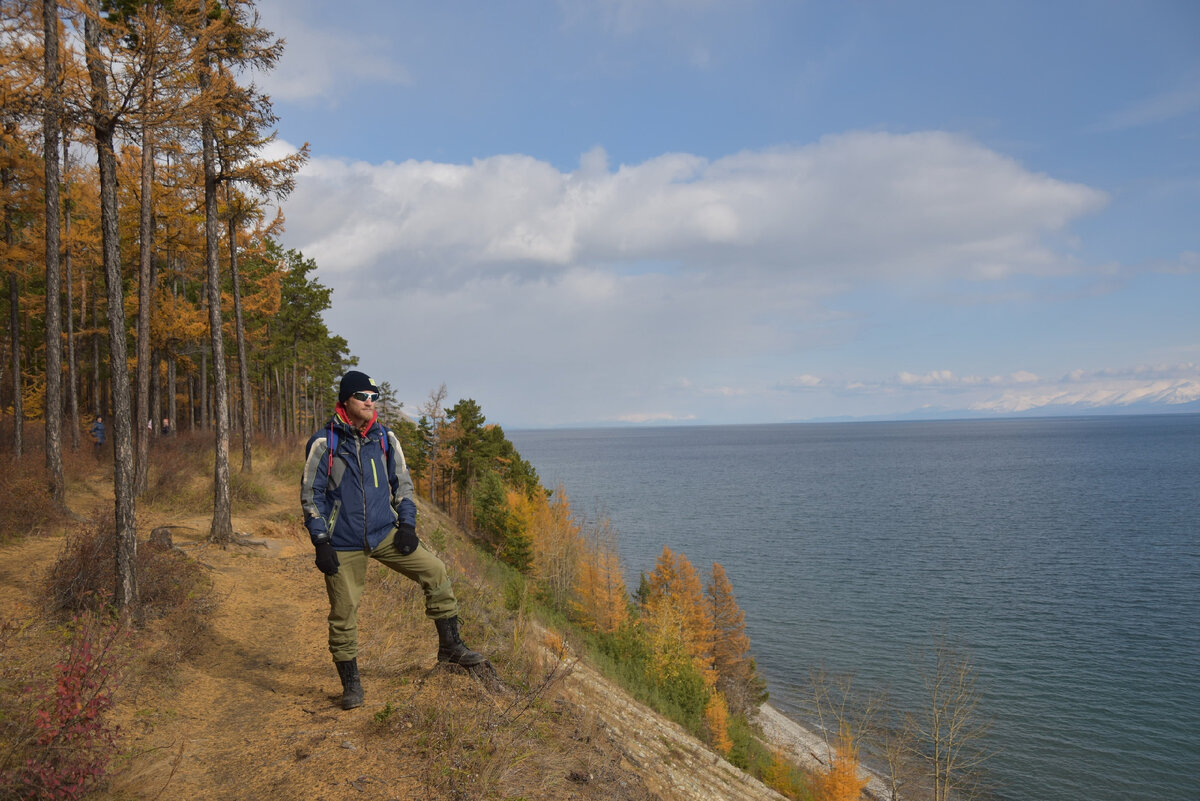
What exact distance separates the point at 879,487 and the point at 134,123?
96104mm

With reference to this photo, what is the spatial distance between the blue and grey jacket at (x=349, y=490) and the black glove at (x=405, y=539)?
49 millimetres

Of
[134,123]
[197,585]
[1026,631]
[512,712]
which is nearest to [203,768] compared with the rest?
[512,712]

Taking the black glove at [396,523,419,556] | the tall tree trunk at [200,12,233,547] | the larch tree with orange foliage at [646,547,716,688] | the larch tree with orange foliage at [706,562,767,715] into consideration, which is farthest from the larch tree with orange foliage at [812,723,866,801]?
the black glove at [396,523,419,556]

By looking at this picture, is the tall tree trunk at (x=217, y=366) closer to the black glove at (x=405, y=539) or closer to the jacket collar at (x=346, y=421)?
the jacket collar at (x=346, y=421)

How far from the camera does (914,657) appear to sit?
2862 centimetres

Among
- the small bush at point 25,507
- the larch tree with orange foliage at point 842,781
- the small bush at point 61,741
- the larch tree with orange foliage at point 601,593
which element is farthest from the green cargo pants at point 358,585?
the larch tree with orange foliage at point 601,593

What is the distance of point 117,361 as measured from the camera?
7.12 meters

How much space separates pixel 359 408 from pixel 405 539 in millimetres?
1074

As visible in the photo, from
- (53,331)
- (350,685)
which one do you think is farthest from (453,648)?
(53,331)

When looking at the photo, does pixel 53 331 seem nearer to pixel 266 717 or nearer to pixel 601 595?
pixel 266 717

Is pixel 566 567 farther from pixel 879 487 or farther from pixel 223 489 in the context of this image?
pixel 879 487

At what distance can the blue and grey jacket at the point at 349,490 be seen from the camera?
4.80 m

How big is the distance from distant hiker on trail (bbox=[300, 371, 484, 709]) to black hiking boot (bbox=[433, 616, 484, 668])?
0.14 meters

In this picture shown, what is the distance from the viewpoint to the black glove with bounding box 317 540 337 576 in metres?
4.64
